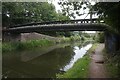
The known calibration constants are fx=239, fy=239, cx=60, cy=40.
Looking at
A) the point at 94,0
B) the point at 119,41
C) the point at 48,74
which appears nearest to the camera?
the point at 94,0

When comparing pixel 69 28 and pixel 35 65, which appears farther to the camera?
pixel 69 28

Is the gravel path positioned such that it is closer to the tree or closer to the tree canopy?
the tree

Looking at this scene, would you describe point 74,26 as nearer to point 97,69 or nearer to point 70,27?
point 70,27

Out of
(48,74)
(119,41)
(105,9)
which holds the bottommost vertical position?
(48,74)

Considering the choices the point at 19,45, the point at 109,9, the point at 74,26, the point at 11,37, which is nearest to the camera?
the point at 109,9

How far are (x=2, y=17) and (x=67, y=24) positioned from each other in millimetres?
15180

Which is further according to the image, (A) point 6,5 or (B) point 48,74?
(A) point 6,5

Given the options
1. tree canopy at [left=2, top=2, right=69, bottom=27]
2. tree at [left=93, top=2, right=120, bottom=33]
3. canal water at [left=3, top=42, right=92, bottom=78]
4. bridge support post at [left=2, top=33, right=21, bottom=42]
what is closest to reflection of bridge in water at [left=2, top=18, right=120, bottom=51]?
bridge support post at [left=2, top=33, right=21, bottom=42]

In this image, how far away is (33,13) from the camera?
191 feet

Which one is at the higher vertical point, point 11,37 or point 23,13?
point 23,13

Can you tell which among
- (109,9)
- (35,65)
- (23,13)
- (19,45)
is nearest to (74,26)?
(19,45)

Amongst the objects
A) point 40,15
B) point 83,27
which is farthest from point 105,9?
point 40,15

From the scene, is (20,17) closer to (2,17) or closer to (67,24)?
(2,17)

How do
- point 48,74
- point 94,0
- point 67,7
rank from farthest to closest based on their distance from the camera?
point 48,74, point 67,7, point 94,0
